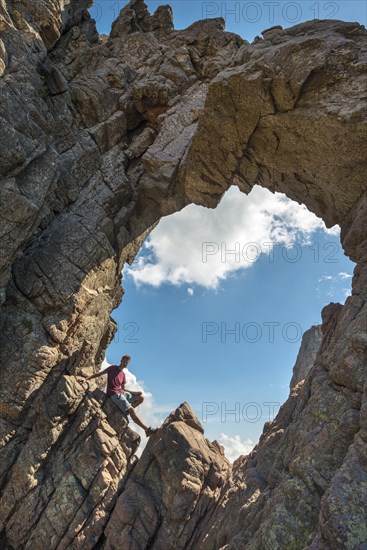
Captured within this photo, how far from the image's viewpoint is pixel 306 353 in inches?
2251

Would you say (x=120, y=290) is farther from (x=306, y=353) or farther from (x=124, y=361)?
(x=306, y=353)

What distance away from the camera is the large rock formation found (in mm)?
14039

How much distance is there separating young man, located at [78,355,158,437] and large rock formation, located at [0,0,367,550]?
1102mm

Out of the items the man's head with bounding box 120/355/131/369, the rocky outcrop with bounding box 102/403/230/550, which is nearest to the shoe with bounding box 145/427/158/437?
the rocky outcrop with bounding box 102/403/230/550

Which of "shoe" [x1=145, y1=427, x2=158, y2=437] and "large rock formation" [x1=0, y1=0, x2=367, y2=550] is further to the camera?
"shoe" [x1=145, y1=427, x2=158, y2=437]

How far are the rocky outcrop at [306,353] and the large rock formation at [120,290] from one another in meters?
34.0

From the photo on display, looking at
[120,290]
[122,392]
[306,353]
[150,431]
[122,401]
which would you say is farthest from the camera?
[306,353]

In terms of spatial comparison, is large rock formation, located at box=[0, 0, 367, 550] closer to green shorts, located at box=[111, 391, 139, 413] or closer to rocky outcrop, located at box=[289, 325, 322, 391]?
green shorts, located at box=[111, 391, 139, 413]

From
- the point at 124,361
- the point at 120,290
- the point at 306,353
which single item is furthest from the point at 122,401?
the point at 306,353

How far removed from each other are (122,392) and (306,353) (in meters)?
42.1

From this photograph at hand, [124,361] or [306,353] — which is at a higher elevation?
[306,353]

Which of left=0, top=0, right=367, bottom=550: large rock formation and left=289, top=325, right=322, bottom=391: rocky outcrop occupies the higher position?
left=289, top=325, right=322, bottom=391: rocky outcrop

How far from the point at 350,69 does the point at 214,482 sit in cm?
2704

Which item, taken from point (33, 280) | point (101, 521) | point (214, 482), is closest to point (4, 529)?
point (101, 521)
